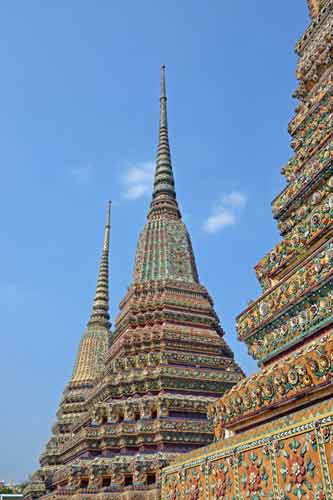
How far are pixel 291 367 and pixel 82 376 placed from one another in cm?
2299

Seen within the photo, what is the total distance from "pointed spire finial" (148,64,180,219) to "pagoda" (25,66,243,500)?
0.38 feet

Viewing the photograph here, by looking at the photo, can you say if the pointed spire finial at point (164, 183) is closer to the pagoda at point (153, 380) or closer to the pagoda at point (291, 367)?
the pagoda at point (153, 380)

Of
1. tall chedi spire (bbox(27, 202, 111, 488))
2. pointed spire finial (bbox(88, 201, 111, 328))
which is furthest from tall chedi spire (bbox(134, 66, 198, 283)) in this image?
pointed spire finial (bbox(88, 201, 111, 328))

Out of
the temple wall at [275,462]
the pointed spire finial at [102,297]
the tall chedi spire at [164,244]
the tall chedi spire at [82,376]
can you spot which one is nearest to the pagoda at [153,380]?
the tall chedi spire at [164,244]

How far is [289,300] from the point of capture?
17.0 ft

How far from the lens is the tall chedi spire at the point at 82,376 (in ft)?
77.5

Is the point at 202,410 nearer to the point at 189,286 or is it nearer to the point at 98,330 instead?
the point at 189,286

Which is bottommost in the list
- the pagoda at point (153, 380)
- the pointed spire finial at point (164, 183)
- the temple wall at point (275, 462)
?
the temple wall at point (275, 462)

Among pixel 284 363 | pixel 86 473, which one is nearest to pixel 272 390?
pixel 284 363

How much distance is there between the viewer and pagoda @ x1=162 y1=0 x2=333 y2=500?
3.81m

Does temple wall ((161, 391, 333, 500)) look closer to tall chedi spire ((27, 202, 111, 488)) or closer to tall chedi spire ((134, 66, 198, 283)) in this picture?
tall chedi spire ((134, 66, 198, 283))

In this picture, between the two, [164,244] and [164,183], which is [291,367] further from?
[164,183]

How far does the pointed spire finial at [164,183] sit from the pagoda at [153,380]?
4.6 inches

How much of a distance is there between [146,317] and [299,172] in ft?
37.9
